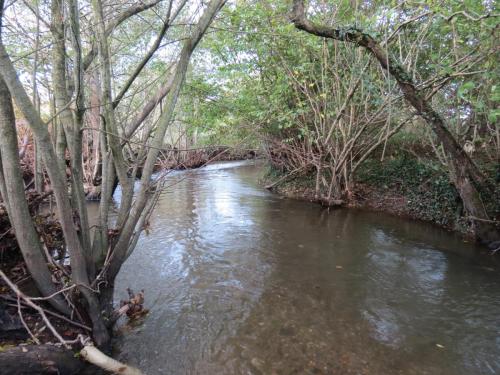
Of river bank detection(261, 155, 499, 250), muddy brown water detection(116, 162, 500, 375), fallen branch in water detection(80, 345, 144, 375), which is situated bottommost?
muddy brown water detection(116, 162, 500, 375)

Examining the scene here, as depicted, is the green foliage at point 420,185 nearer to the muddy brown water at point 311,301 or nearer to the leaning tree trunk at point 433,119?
the muddy brown water at point 311,301

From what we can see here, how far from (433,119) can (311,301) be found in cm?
403

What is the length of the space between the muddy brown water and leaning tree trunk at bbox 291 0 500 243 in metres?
0.72

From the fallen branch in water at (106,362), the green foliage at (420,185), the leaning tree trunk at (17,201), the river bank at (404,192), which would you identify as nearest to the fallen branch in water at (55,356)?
the fallen branch in water at (106,362)

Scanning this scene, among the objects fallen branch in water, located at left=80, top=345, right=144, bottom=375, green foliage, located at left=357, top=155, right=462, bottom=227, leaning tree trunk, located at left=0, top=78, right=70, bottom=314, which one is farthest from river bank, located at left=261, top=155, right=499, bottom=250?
leaning tree trunk, located at left=0, top=78, right=70, bottom=314

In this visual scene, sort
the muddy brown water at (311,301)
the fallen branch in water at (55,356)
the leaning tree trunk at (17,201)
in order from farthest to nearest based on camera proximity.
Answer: the muddy brown water at (311,301), the leaning tree trunk at (17,201), the fallen branch in water at (55,356)

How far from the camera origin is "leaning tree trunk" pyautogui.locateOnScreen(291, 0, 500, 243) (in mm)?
4938

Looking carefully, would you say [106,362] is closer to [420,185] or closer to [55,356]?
[55,356]

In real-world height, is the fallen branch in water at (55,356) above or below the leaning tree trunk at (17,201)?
below

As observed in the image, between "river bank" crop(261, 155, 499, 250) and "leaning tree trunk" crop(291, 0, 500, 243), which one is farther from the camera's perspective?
"river bank" crop(261, 155, 499, 250)

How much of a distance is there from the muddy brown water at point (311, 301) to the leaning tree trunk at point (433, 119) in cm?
72

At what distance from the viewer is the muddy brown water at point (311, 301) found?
2.89 m

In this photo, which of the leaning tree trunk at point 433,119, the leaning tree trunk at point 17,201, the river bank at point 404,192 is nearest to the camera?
the leaning tree trunk at point 17,201

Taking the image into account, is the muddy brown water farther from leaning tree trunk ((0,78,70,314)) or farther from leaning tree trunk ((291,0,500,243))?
leaning tree trunk ((0,78,70,314))
